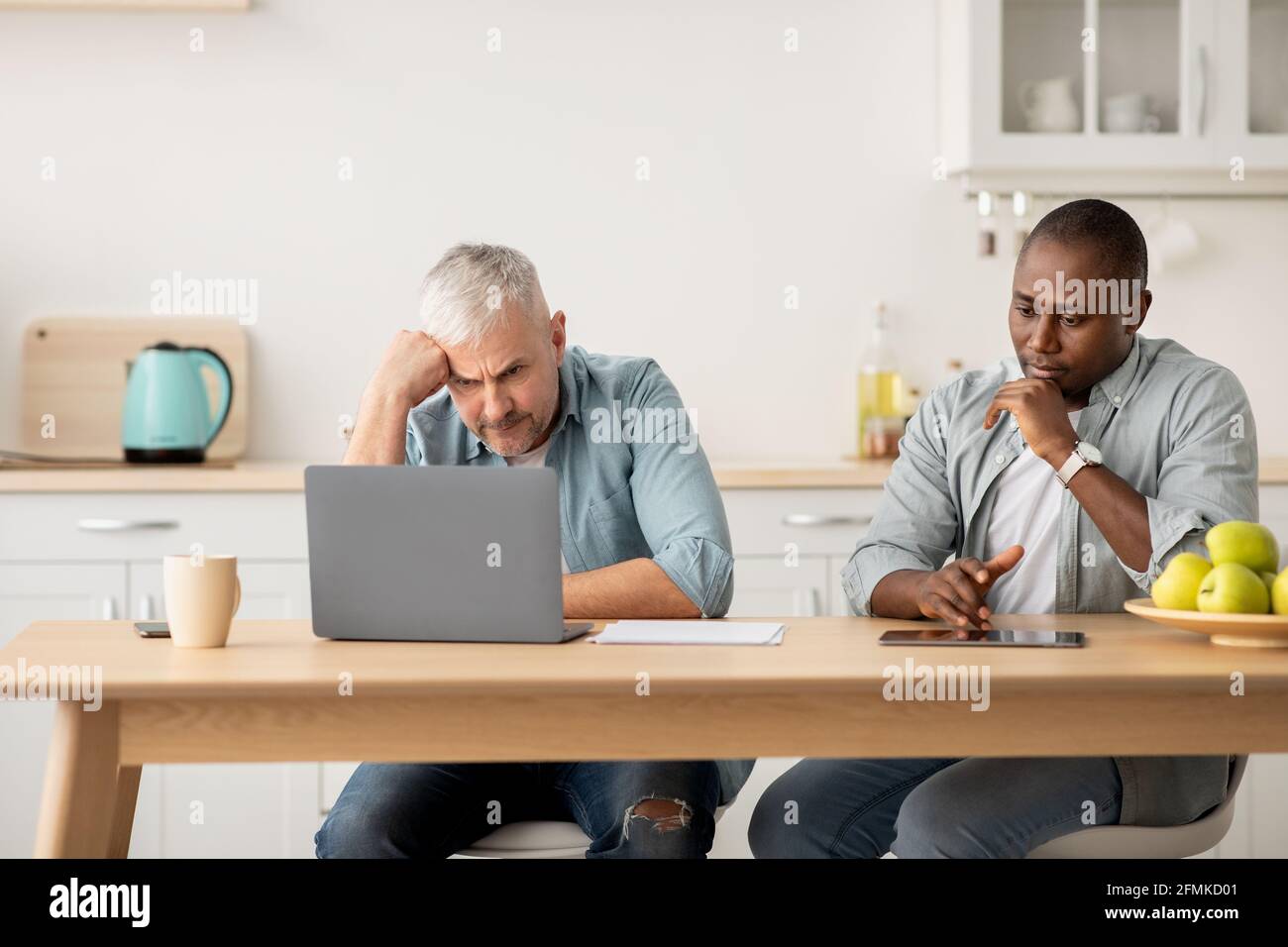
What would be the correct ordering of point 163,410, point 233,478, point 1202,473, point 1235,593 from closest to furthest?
point 1235,593
point 1202,473
point 233,478
point 163,410

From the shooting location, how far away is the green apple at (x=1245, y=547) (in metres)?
1.44

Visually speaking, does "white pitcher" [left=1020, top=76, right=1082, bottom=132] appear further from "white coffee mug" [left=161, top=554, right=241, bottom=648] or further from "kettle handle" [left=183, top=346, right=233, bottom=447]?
"white coffee mug" [left=161, top=554, right=241, bottom=648]

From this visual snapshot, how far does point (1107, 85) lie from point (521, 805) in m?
2.29

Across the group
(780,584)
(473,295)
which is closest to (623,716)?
(473,295)

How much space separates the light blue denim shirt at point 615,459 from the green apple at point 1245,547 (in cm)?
62

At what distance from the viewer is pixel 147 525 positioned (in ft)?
9.49

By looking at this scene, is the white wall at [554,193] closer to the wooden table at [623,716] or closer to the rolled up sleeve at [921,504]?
the rolled up sleeve at [921,504]

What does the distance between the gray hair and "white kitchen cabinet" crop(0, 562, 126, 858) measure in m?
1.34

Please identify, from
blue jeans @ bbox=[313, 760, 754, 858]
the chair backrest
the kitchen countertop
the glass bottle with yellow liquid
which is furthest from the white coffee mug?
the glass bottle with yellow liquid

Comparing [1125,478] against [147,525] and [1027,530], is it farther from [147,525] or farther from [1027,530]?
[147,525]

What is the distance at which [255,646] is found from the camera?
1.49 metres

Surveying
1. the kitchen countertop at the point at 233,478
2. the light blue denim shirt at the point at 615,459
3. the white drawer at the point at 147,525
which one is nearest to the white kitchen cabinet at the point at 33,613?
the white drawer at the point at 147,525

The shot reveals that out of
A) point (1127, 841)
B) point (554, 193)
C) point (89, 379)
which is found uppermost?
point (554, 193)
